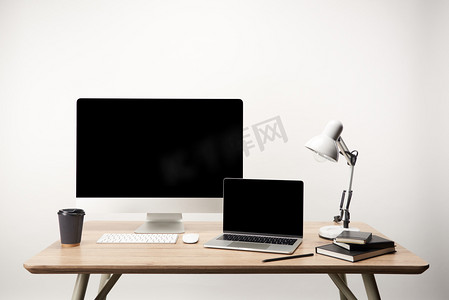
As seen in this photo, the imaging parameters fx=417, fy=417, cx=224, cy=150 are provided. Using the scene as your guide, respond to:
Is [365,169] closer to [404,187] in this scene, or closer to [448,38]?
[404,187]

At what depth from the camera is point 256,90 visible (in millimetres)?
2643

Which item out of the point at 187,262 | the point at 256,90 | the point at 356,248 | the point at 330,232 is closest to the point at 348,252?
the point at 356,248

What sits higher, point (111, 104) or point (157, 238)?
point (111, 104)

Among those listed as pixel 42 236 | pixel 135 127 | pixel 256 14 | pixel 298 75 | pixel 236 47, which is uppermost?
pixel 256 14

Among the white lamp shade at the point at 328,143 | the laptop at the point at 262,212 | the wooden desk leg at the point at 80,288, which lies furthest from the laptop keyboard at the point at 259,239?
the wooden desk leg at the point at 80,288

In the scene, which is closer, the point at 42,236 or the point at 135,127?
the point at 135,127

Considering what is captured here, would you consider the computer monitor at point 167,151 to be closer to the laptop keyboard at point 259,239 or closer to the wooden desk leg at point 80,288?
the laptop keyboard at point 259,239

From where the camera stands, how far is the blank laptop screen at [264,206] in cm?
166

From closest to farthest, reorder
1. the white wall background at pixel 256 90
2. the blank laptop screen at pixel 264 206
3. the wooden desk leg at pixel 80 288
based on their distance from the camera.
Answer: the wooden desk leg at pixel 80 288, the blank laptop screen at pixel 264 206, the white wall background at pixel 256 90

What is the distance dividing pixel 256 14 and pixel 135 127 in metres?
1.26

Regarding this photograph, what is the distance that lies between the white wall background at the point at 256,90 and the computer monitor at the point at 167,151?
2.74ft

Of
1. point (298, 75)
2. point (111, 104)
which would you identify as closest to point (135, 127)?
point (111, 104)

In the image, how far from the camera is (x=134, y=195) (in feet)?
5.96

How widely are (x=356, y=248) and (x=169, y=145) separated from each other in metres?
0.87
